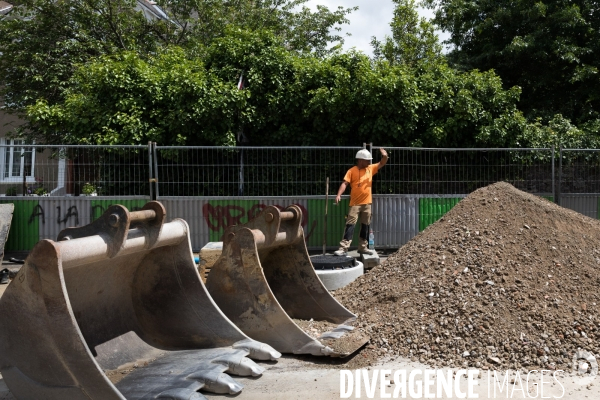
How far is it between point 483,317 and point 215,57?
1025 cm

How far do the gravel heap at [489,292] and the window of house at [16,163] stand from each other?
6876 millimetres

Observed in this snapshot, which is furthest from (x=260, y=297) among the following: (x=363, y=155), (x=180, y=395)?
(x=363, y=155)

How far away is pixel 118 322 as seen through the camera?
528cm

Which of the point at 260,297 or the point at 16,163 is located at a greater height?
the point at 16,163

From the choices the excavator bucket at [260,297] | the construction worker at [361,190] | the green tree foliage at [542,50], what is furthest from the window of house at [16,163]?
the green tree foliage at [542,50]

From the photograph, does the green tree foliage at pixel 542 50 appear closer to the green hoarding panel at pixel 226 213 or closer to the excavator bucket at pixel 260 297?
the green hoarding panel at pixel 226 213

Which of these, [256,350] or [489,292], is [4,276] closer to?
[256,350]

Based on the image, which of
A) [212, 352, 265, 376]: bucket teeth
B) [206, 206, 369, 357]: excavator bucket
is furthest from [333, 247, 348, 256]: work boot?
[212, 352, 265, 376]: bucket teeth

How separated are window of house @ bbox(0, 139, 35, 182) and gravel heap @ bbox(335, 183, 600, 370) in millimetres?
6876

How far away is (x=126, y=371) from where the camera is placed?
194 inches

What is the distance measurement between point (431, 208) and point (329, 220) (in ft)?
6.58

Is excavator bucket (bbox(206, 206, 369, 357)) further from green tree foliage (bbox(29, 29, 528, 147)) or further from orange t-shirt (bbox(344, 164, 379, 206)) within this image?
green tree foliage (bbox(29, 29, 528, 147))

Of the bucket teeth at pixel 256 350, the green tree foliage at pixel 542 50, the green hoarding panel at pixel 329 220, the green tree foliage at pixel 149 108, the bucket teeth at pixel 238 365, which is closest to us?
the bucket teeth at pixel 238 365

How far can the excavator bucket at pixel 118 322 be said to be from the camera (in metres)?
3.88
